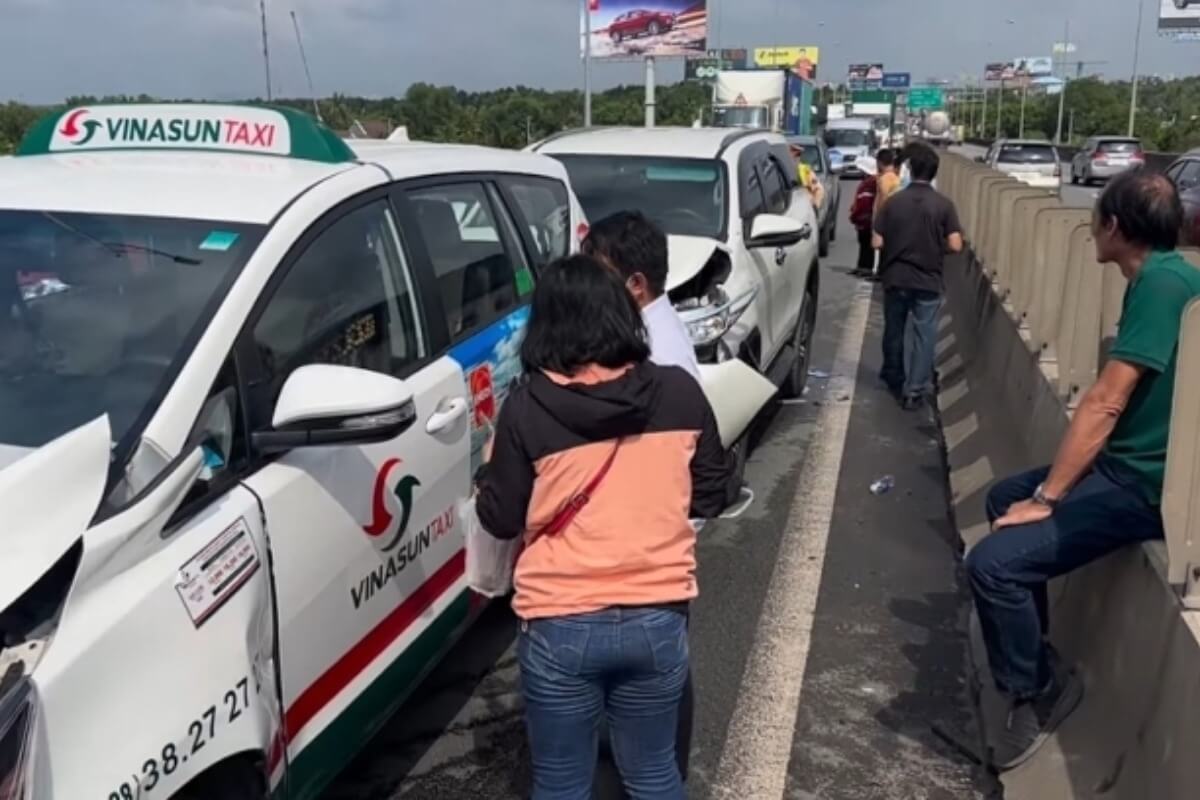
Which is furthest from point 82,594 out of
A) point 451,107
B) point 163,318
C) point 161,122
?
point 451,107

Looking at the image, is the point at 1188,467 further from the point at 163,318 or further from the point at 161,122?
the point at 161,122

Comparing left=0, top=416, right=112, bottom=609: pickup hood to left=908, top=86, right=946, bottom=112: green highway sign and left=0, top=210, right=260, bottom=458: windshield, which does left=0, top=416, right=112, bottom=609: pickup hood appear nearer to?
left=0, top=210, right=260, bottom=458: windshield

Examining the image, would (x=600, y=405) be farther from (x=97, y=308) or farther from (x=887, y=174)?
(x=887, y=174)

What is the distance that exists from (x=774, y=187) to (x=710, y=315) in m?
3.02

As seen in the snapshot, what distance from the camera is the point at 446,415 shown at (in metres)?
3.65

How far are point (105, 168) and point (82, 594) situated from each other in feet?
5.61

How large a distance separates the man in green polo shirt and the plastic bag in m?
1.65

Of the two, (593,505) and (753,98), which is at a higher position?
(753,98)

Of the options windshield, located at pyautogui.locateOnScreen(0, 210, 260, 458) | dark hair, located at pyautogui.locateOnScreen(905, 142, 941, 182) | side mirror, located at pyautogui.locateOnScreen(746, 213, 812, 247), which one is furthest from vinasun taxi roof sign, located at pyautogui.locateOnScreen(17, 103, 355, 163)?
dark hair, located at pyautogui.locateOnScreen(905, 142, 941, 182)

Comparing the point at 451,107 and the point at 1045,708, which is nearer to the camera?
the point at 1045,708

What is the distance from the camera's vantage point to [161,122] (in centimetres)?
378

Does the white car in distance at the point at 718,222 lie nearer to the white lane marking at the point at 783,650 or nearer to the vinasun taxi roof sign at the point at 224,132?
the white lane marking at the point at 783,650

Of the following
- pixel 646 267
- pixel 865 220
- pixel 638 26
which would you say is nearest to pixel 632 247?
pixel 646 267

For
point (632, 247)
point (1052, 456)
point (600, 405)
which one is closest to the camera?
point (600, 405)
